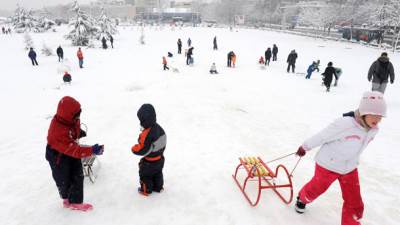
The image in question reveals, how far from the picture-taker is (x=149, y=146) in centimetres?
414

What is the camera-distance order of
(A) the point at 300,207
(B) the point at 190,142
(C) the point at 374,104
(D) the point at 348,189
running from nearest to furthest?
(C) the point at 374,104 < (D) the point at 348,189 < (A) the point at 300,207 < (B) the point at 190,142

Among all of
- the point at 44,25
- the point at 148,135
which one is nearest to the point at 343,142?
the point at 148,135

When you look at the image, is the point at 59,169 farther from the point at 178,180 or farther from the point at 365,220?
the point at 365,220

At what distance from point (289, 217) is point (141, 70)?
590 inches

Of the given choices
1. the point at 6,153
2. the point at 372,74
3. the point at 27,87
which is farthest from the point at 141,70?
the point at 372,74

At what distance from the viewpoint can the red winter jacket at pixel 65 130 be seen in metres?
3.64

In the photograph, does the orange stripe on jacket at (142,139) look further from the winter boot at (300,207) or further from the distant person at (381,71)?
the distant person at (381,71)

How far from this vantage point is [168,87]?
1298 cm

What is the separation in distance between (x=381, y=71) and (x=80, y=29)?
1270 inches

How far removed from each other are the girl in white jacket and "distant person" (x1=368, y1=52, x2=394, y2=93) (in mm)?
7454

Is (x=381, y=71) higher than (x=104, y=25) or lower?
lower

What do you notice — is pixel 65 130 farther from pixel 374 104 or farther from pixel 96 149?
pixel 374 104

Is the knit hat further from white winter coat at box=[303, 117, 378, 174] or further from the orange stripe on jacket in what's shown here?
the orange stripe on jacket

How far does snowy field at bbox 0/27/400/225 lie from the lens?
446 cm
